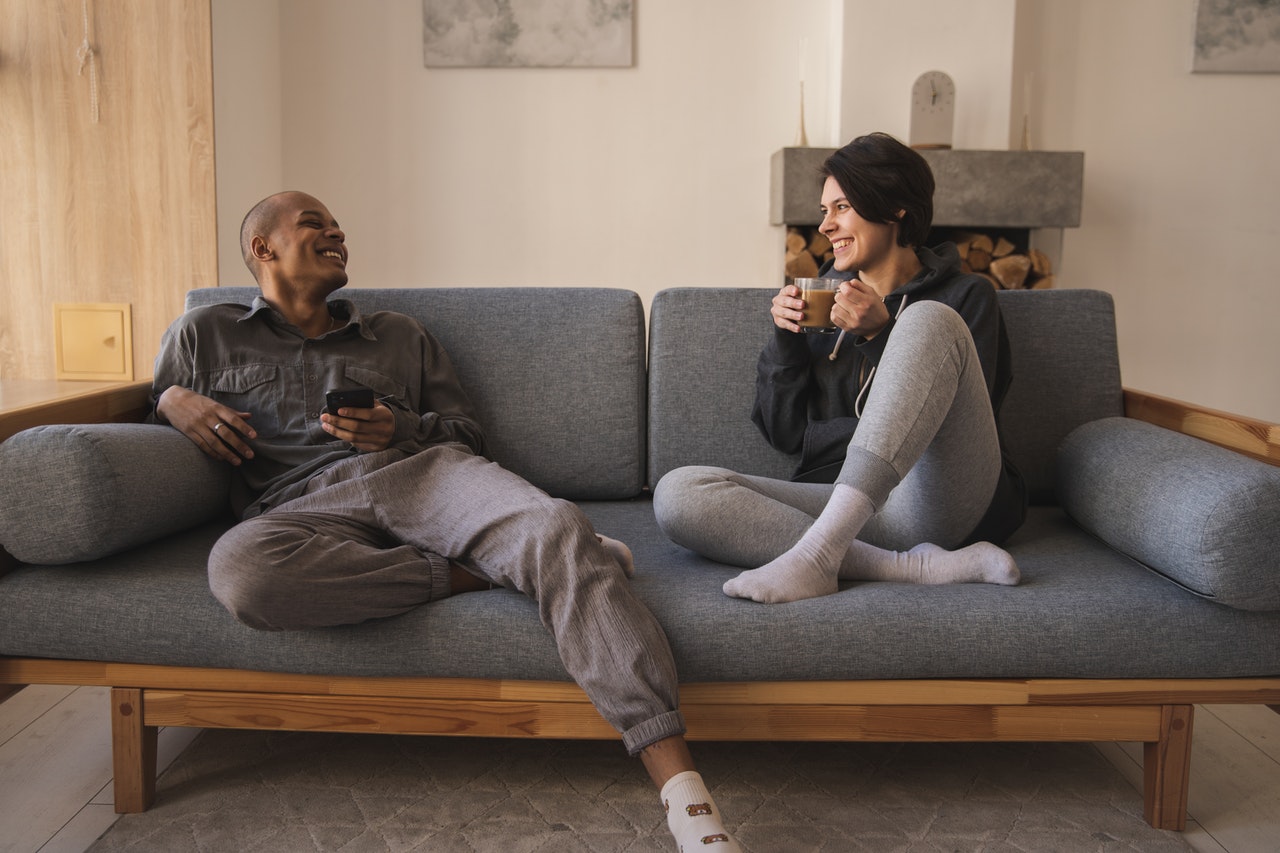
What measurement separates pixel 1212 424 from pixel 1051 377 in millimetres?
314

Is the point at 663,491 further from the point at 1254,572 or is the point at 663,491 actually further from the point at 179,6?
the point at 179,6

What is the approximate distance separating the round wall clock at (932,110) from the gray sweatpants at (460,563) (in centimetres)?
248

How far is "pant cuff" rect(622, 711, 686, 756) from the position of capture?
4.46 feet

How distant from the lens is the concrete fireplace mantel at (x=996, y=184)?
11.4ft

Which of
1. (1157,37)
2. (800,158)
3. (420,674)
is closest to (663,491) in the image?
(420,674)

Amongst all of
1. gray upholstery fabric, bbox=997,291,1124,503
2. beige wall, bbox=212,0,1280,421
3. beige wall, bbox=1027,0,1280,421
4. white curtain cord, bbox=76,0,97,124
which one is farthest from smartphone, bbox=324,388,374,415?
beige wall, bbox=1027,0,1280,421

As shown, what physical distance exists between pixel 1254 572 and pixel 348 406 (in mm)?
1375

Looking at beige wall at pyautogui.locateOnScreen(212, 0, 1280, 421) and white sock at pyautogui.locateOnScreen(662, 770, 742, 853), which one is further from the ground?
beige wall at pyautogui.locateOnScreen(212, 0, 1280, 421)

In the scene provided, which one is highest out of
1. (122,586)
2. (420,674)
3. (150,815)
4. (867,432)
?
(867,432)

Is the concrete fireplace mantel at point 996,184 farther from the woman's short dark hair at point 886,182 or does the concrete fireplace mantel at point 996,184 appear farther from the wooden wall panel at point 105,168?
the wooden wall panel at point 105,168

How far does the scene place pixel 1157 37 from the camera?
12.3 feet

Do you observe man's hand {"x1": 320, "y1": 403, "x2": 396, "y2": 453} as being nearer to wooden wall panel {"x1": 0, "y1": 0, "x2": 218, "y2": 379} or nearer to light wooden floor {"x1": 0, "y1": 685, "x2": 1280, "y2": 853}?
light wooden floor {"x1": 0, "y1": 685, "x2": 1280, "y2": 853}

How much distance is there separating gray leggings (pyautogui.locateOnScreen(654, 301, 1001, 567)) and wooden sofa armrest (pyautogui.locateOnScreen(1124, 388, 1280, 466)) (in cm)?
43

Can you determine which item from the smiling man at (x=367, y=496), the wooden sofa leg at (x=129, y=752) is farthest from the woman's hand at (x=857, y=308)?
the wooden sofa leg at (x=129, y=752)
